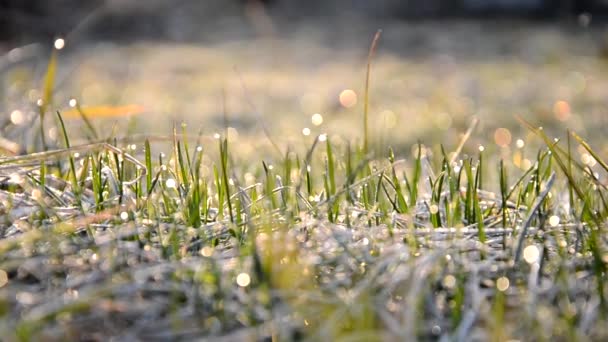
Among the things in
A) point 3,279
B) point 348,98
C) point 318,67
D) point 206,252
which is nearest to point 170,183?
point 206,252

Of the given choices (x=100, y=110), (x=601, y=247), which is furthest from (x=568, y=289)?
(x=100, y=110)

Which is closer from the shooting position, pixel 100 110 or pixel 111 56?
pixel 100 110

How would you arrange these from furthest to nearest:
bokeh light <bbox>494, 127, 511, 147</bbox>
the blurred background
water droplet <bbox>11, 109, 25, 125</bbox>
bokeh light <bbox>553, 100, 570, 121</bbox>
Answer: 1. bokeh light <bbox>553, 100, 570, 121</bbox>
2. the blurred background
3. bokeh light <bbox>494, 127, 511, 147</bbox>
4. water droplet <bbox>11, 109, 25, 125</bbox>

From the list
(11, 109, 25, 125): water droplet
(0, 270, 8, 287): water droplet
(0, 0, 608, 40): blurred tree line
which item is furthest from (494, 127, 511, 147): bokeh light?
(0, 0, 608, 40): blurred tree line

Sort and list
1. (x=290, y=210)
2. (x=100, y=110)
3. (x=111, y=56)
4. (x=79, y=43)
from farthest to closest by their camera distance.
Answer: (x=79, y=43), (x=111, y=56), (x=100, y=110), (x=290, y=210)

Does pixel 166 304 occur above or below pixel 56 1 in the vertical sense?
below

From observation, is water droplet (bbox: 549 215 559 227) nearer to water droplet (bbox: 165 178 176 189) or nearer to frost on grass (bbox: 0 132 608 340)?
frost on grass (bbox: 0 132 608 340)

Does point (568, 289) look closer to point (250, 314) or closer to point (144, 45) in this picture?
point (250, 314)

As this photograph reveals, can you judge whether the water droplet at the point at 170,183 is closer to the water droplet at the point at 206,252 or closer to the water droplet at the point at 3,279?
the water droplet at the point at 206,252
